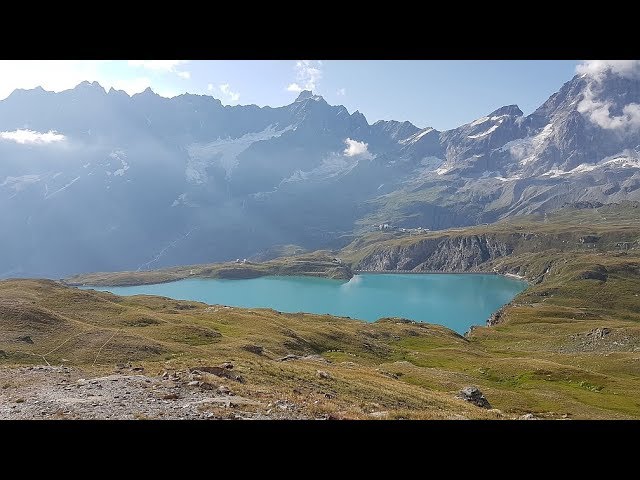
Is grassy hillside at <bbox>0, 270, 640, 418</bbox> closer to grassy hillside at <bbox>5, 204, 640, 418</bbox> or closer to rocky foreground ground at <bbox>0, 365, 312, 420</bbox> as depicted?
grassy hillside at <bbox>5, 204, 640, 418</bbox>

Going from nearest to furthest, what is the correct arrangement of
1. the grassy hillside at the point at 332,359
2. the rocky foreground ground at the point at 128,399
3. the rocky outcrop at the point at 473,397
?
the rocky foreground ground at the point at 128,399 < the grassy hillside at the point at 332,359 < the rocky outcrop at the point at 473,397

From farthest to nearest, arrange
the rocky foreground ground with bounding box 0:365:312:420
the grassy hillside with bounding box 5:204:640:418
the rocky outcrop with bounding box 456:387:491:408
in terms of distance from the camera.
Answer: the rocky outcrop with bounding box 456:387:491:408 < the grassy hillside with bounding box 5:204:640:418 < the rocky foreground ground with bounding box 0:365:312:420

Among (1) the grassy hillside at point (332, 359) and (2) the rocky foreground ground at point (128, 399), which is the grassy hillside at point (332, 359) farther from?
(2) the rocky foreground ground at point (128, 399)

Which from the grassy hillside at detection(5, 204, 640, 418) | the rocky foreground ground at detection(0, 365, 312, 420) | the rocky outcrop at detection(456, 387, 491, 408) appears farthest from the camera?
the rocky outcrop at detection(456, 387, 491, 408)

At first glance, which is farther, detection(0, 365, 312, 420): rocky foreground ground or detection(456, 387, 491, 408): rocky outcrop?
detection(456, 387, 491, 408): rocky outcrop

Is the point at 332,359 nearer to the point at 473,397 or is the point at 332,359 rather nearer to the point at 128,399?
the point at 473,397

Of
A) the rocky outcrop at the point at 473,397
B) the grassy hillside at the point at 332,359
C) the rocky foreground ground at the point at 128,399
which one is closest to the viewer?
the rocky foreground ground at the point at 128,399

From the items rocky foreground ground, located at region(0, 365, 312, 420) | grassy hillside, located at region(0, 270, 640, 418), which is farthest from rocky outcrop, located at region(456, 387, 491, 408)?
rocky foreground ground, located at region(0, 365, 312, 420)

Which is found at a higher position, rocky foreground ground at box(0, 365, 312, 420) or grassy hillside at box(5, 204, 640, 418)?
rocky foreground ground at box(0, 365, 312, 420)

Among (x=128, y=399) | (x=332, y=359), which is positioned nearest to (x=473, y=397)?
(x=332, y=359)

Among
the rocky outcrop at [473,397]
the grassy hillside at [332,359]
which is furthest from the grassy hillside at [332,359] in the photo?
the rocky outcrop at [473,397]
